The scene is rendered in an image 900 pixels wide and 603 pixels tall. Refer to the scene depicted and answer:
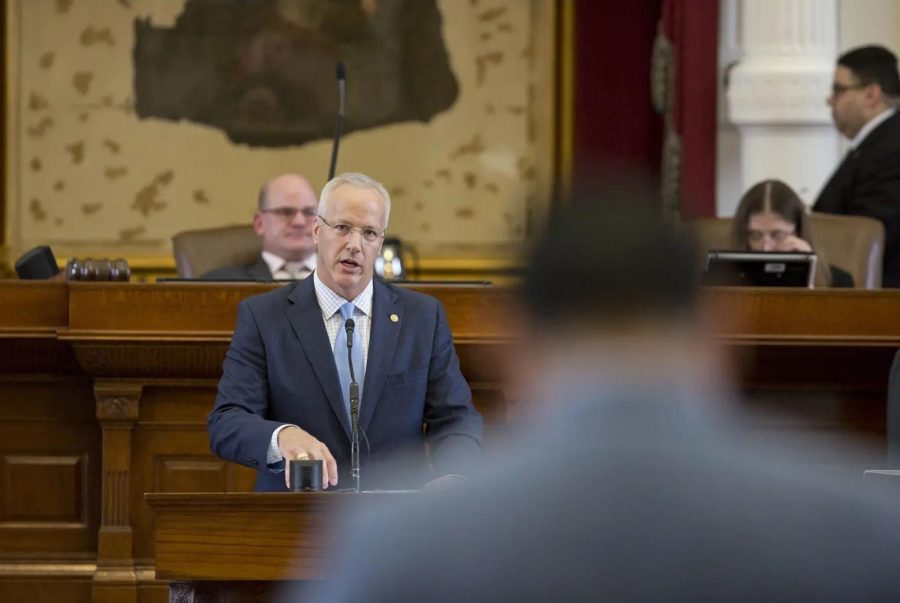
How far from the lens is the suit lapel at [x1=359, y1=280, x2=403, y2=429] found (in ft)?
12.7

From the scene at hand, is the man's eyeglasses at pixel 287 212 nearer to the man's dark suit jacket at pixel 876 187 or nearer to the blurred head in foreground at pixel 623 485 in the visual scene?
the man's dark suit jacket at pixel 876 187

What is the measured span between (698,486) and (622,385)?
0.33 ft

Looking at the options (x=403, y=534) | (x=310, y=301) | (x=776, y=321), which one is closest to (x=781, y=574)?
(x=403, y=534)

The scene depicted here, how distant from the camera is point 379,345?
Answer: 3924 millimetres

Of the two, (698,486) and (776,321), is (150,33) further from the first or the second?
(698,486)

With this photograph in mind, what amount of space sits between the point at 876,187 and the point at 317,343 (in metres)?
3.32

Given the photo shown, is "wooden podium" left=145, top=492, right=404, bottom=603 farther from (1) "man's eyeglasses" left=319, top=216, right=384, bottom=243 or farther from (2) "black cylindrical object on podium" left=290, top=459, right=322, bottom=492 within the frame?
(1) "man's eyeglasses" left=319, top=216, right=384, bottom=243

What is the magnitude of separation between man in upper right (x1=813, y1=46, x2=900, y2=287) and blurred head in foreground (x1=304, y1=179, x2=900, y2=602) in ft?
17.4

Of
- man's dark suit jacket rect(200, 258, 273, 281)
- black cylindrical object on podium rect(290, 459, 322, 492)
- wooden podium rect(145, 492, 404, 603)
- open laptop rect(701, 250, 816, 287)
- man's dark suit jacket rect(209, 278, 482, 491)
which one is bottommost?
wooden podium rect(145, 492, 404, 603)

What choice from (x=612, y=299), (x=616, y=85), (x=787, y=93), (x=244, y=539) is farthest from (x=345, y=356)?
(x=616, y=85)

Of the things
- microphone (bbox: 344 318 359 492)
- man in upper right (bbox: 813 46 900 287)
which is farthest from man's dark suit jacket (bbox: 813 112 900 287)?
microphone (bbox: 344 318 359 492)

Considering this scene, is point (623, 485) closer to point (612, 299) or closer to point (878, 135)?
point (612, 299)

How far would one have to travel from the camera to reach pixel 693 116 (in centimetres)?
751

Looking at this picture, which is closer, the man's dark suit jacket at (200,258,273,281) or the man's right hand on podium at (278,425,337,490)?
the man's right hand on podium at (278,425,337,490)
